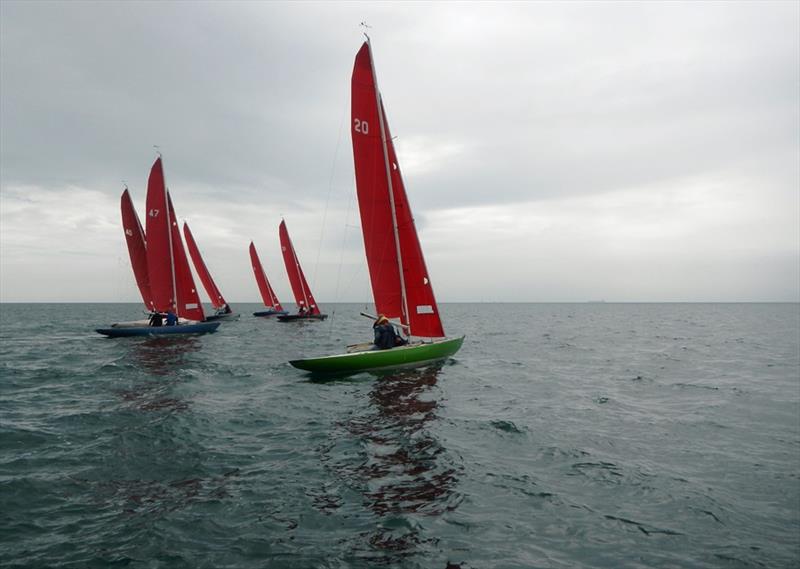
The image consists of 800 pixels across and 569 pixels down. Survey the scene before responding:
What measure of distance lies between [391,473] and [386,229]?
41.9 feet

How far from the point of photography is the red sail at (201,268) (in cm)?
5403

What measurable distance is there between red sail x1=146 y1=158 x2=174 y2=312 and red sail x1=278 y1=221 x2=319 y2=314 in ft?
72.6

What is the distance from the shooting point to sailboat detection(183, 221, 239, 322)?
54188 mm

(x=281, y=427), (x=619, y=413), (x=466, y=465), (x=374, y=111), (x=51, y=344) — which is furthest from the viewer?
(x=51, y=344)

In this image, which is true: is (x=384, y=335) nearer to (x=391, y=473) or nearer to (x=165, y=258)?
(x=391, y=473)

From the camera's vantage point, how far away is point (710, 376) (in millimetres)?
20984

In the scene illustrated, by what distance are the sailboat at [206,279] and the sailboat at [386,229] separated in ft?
124

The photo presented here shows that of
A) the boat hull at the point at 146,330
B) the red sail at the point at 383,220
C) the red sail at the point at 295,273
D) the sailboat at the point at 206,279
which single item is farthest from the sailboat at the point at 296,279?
the red sail at the point at 383,220

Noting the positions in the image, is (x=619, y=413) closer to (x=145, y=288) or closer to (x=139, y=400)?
(x=139, y=400)

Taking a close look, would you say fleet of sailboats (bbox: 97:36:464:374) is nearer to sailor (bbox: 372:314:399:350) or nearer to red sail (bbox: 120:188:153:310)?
sailor (bbox: 372:314:399:350)

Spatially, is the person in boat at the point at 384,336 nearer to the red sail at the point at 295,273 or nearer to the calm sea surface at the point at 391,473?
the calm sea surface at the point at 391,473

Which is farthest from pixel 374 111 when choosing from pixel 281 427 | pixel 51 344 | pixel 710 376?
pixel 51 344

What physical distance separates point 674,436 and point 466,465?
5.99 meters

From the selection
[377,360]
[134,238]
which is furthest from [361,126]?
[134,238]
